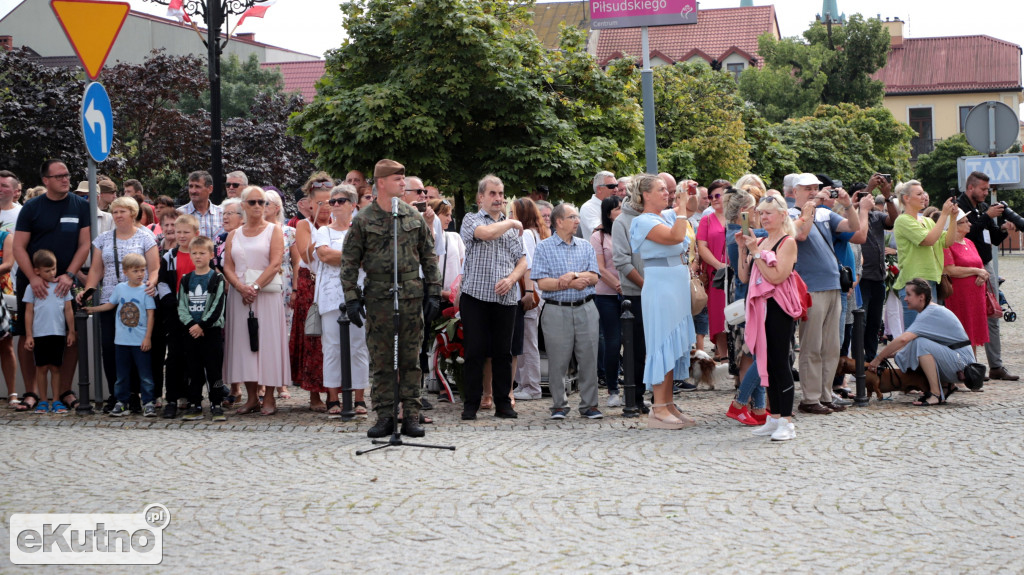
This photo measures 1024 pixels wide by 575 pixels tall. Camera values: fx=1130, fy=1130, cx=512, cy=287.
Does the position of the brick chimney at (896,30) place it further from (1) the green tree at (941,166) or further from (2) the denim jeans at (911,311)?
(2) the denim jeans at (911,311)

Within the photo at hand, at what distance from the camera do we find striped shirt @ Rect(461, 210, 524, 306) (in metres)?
9.80

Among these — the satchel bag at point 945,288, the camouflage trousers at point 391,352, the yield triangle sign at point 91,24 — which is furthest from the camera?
the satchel bag at point 945,288

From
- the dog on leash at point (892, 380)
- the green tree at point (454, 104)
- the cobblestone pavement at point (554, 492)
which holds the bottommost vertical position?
the cobblestone pavement at point (554, 492)

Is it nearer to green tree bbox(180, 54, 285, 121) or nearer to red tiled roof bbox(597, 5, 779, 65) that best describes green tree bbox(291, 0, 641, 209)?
green tree bbox(180, 54, 285, 121)

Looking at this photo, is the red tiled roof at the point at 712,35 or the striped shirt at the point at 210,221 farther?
the red tiled roof at the point at 712,35

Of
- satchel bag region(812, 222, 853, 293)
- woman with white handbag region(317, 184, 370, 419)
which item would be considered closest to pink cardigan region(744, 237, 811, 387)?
satchel bag region(812, 222, 853, 293)

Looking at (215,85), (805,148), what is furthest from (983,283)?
(805,148)

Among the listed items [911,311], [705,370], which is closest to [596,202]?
[705,370]

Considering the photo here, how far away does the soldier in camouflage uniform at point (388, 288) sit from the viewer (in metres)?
8.60

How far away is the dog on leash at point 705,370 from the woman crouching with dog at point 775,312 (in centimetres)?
287

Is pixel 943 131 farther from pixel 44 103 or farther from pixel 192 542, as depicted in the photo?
pixel 192 542

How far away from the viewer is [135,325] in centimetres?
1016

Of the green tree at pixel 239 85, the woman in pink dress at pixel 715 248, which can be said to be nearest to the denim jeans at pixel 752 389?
the woman in pink dress at pixel 715 248

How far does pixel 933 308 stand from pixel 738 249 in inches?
88.5
